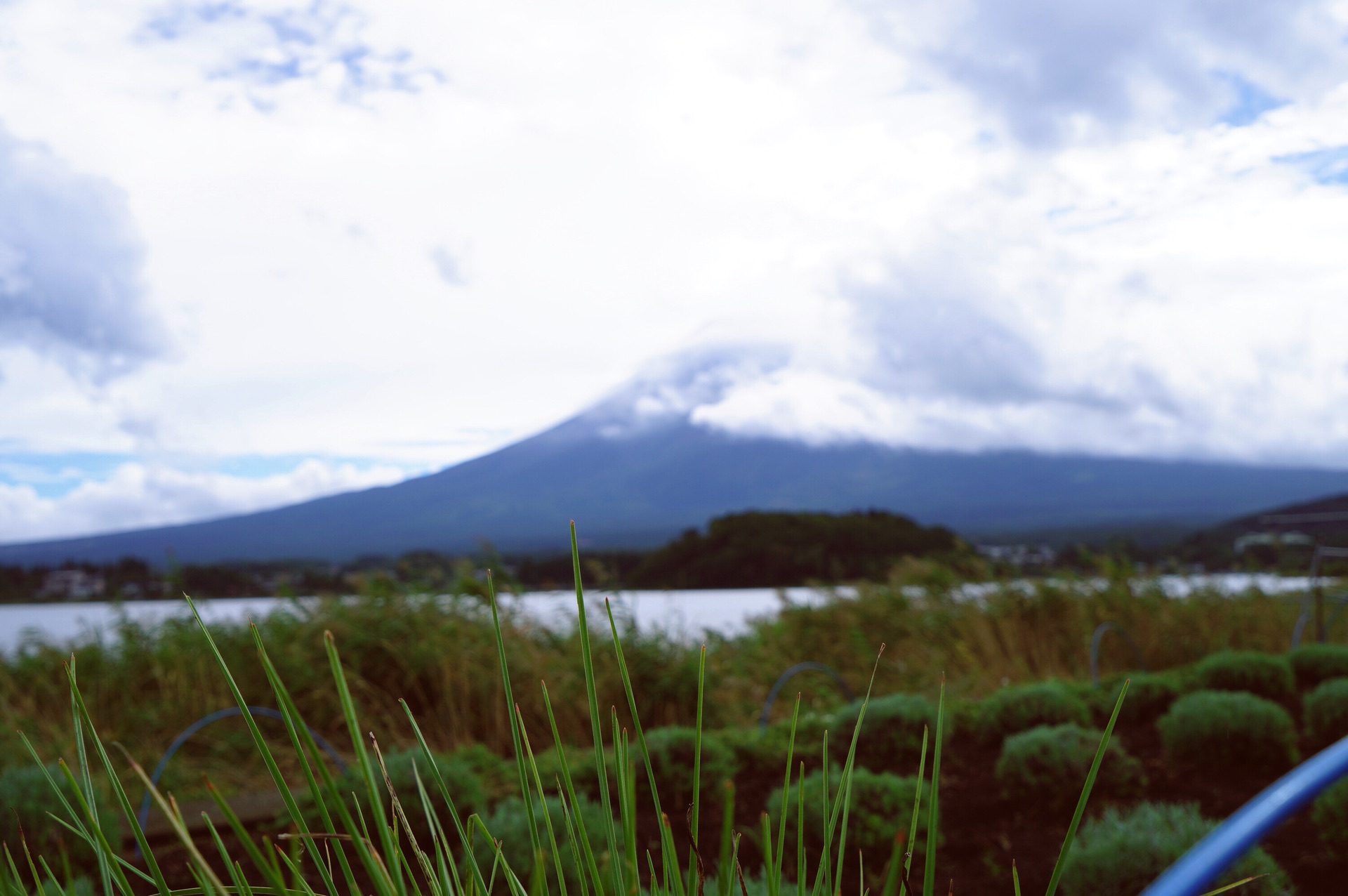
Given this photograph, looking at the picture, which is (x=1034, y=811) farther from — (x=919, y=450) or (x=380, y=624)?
(x=919, y=450)

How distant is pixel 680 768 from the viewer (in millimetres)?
3580

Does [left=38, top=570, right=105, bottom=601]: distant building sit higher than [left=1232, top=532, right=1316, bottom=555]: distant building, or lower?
higher

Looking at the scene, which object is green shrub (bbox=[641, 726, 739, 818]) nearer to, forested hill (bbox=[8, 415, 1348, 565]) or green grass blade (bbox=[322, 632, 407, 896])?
green grass blade (bbox=[322, 632, 407, 896])

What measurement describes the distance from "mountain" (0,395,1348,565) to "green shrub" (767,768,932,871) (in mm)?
40003

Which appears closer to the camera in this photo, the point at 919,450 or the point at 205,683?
the point at 205,683

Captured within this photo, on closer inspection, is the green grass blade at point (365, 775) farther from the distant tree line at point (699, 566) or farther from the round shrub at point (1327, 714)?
the round shrub at point (1327, 714)

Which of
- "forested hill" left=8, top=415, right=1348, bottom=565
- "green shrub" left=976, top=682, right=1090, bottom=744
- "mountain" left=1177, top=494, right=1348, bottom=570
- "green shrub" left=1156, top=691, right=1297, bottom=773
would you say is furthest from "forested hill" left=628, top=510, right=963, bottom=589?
"forested hill" left=8, top=415, right=1348, bottom=565

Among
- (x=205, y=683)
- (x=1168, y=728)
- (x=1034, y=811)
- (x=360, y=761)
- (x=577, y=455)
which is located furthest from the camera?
(x=577, y=455)

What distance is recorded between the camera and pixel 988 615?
772 cm

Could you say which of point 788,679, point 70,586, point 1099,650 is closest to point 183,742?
point 788,679

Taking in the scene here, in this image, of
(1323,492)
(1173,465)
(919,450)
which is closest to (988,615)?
(1323,492)

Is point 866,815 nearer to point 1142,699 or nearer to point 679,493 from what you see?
point 1142,699

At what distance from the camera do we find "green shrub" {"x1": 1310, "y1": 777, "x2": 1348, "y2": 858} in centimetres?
268

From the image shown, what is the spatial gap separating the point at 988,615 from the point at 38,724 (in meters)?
6.95
